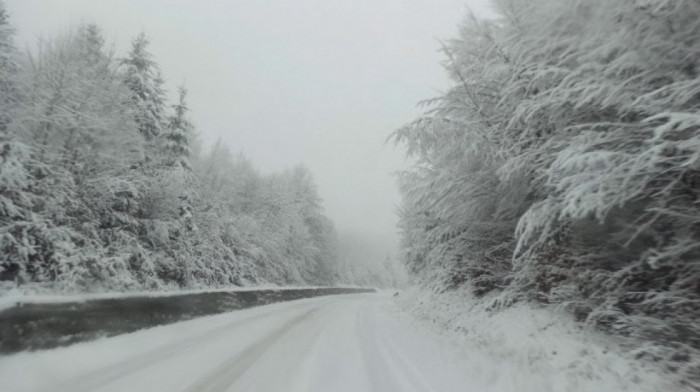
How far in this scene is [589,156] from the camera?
569 centimetres

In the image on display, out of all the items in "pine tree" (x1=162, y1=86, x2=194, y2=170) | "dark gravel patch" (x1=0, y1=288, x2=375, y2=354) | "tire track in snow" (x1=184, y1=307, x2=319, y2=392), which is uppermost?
"pine tree" (x1=162, y1=86, x2=194, y2=170)

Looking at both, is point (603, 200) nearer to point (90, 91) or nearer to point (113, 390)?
point (113, 390)

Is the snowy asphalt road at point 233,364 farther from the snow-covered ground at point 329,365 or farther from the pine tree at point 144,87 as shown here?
the pine tree at point 144,87

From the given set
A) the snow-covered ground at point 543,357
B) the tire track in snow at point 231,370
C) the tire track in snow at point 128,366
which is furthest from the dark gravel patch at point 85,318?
the snow-covered ground at point 543,357

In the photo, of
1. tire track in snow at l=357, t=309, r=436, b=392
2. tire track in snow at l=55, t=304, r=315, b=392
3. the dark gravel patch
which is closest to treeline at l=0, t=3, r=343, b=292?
the dark gravel patch

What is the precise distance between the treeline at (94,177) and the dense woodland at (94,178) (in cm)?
5

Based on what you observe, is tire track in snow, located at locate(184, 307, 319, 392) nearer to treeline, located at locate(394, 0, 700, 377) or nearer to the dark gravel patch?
the dark gravel patch

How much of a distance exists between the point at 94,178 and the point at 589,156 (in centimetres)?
1844

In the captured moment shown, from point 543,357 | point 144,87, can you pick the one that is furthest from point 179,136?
point 543,357

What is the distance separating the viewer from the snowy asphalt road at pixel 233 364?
19.0 feet

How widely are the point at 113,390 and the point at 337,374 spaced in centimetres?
292

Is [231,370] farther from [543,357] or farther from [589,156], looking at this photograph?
[589,156]

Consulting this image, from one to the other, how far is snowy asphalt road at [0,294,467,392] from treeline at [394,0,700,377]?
2.48 m

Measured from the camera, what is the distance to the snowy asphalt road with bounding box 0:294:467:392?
5.79 metres
